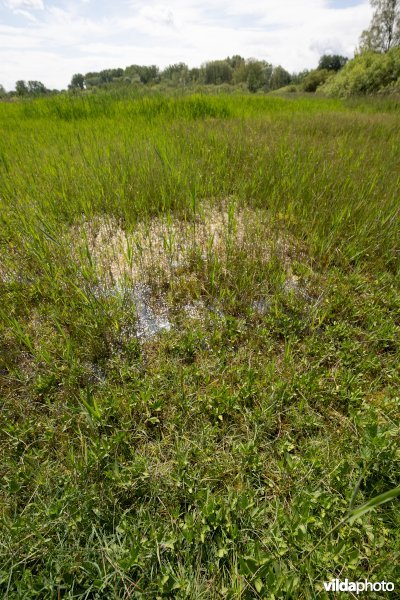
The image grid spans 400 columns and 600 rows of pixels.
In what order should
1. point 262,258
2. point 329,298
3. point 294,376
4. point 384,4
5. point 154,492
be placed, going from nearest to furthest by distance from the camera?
point 154,492 → point 294,376 → point 329,298 → point 262,258 → point 384,4

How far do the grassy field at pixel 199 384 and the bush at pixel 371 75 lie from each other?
49.4 ft

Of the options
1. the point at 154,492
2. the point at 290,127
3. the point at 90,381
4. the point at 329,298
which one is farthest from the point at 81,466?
the point at 290,127

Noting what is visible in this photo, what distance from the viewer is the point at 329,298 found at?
2.36 meters

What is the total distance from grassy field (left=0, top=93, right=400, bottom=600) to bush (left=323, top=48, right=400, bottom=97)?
1506 centimetres

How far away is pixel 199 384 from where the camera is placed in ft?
5.93

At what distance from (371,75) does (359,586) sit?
64.5 ft

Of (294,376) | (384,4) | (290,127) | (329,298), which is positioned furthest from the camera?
(384,4)

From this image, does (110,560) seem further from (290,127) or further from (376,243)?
(290,127)

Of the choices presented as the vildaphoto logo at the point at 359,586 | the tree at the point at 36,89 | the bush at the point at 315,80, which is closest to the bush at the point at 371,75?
the tree at the point at 36,89

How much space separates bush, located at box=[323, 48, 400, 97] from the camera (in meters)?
14.2

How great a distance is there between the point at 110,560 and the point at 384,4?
4992 cm

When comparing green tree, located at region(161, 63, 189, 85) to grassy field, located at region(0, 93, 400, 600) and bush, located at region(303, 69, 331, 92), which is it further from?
bush, located at region(303, 69, 331, 92)

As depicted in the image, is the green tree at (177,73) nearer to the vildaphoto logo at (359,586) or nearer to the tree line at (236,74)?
the tree line at (236,74)

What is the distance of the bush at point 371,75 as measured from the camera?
14.2 m
